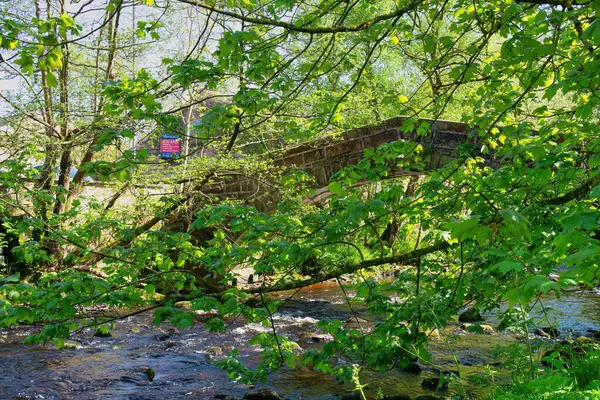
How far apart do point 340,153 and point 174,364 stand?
5.96 metres

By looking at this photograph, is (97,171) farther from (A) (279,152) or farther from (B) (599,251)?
(A) (279,152)

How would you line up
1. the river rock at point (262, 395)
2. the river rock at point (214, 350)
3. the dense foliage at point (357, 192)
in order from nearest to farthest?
the dense foliage at point (357, 192) < the river rock at point (262, 395) < the river rock at point (214, 350)

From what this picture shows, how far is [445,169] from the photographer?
4188 mm

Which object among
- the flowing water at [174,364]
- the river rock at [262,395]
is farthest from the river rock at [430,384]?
the river rock at [262,395]

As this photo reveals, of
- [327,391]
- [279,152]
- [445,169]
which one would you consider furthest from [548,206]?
[279,152]

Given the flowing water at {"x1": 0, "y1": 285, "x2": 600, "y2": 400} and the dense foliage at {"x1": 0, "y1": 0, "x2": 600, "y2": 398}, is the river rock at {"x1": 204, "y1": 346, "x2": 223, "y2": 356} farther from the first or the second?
the dense foliage at {"x1": 0, "y1": 0, "x2": 600, "y2": 398}

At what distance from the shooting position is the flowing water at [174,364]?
623 cm

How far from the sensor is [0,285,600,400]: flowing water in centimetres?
623

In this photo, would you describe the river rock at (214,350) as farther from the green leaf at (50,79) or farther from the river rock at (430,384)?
the green leaf at (50,79)

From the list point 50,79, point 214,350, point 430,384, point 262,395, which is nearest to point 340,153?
point 214,350

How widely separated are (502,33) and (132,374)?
5601 millimetres

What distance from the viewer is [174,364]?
7.48 m

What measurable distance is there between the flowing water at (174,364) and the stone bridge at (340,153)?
315 cm

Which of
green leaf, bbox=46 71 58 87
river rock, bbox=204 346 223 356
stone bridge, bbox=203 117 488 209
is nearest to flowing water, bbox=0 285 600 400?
river rock, bbox=204 346 223 356
